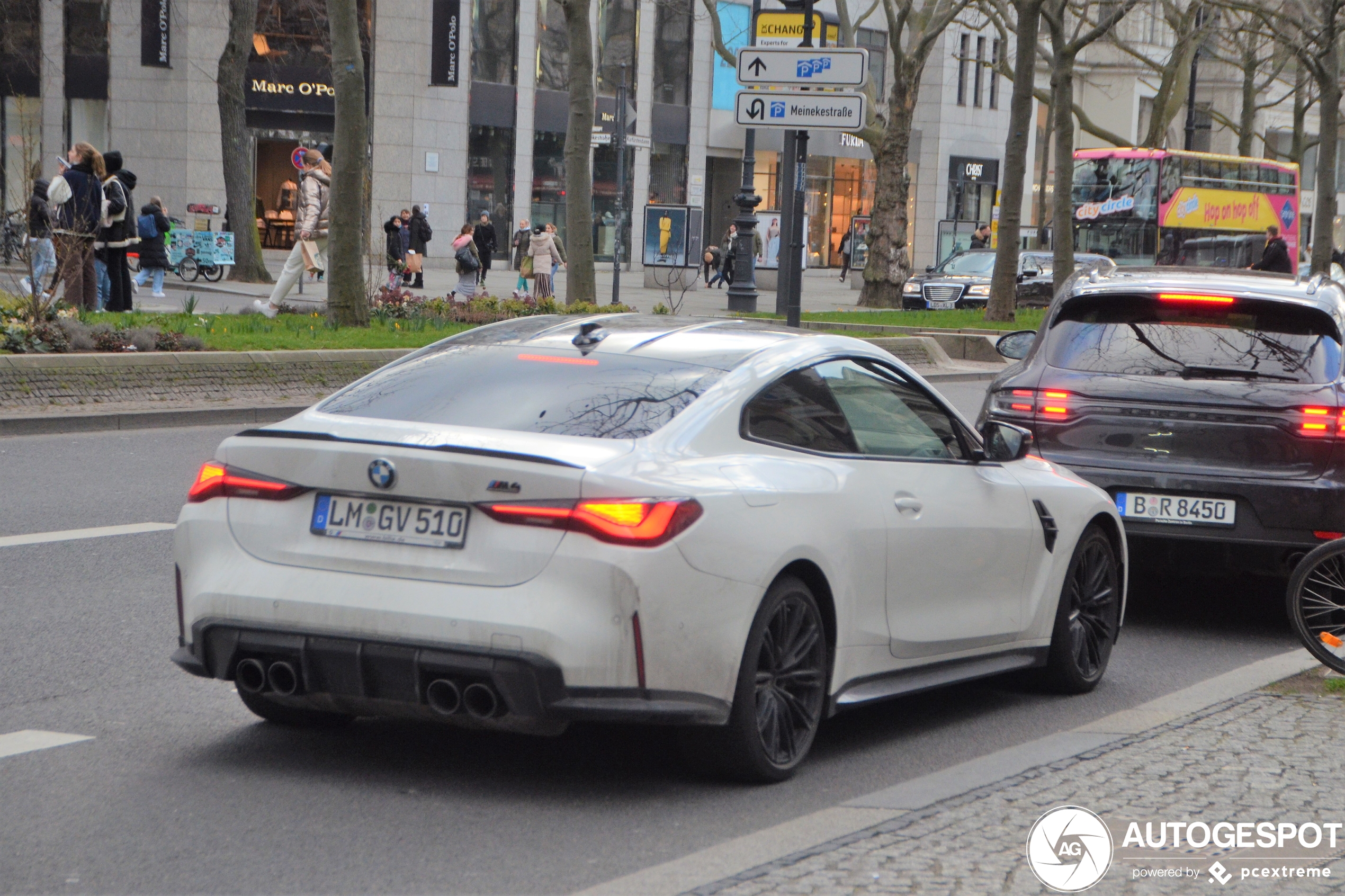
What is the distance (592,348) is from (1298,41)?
108ft

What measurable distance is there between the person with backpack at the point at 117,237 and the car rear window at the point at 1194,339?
48.9 ft

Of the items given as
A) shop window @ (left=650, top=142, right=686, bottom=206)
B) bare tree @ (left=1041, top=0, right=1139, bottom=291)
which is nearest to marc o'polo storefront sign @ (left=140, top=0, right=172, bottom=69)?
shop window @ (left=650, top=142, right=686, bottom=206)

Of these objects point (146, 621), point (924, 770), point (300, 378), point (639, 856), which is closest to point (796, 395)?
point (924, 770)

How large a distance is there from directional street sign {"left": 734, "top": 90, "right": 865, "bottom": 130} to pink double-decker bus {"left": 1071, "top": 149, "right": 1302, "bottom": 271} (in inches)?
1110

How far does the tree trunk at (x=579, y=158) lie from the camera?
22.2m

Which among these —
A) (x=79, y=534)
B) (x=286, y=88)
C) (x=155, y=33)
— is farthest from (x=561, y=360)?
(x=286, y=88)

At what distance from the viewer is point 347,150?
18594 mm

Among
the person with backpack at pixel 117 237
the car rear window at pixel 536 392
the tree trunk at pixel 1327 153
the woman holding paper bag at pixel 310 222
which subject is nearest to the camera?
the car rear window at pixel 536 392

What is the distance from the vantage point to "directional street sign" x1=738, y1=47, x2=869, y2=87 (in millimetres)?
14000

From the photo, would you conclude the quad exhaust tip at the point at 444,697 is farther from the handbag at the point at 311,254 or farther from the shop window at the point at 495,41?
the shop window at the point at 495,41

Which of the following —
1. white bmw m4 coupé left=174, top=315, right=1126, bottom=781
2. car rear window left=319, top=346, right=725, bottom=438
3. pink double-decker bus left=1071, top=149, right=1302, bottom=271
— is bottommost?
white bmw m4 coupé left=174, top=315, right=1126, bottom=781

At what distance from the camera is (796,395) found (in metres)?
5.58

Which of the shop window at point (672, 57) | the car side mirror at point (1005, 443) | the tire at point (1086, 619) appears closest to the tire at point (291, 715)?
the car side mirror at point (1005, 443)

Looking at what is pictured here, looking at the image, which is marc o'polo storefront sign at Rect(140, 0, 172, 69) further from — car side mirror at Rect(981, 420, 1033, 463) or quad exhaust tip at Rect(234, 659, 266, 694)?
quad exhaust tip at Rect(234, 659, 266, 694)
